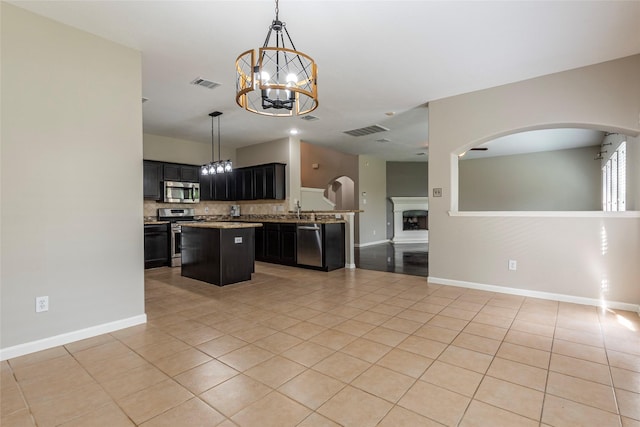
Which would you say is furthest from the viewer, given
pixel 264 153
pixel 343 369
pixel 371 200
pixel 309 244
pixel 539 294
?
pixel 371 200

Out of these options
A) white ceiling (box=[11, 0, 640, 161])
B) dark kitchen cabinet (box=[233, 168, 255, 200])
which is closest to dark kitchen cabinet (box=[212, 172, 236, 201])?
dark kitchen cabinet (box=[233, 168, 255, 200])

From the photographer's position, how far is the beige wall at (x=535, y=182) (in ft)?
27.2

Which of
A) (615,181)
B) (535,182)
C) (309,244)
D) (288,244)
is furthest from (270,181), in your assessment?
(535,182)

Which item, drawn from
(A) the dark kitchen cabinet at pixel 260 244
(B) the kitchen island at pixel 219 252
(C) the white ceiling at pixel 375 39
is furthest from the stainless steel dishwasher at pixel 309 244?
(C) the white ceiling at pixel 375 39

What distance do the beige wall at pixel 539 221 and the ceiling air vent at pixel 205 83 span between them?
313 centimetres

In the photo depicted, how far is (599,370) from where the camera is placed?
2145 millimetres

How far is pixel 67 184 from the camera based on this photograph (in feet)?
8.84

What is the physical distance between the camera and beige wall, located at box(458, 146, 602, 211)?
8305 mm

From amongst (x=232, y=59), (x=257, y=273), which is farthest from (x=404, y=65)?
(x=257, y=273)

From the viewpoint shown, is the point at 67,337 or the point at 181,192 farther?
the point at 181,192

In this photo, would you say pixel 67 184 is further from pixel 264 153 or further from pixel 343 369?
pixel 264 153

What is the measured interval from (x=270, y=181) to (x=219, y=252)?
273cm

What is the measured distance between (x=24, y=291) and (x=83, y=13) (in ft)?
7.63

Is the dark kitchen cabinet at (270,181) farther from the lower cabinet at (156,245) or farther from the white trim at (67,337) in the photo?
the white trim at (67,337)
